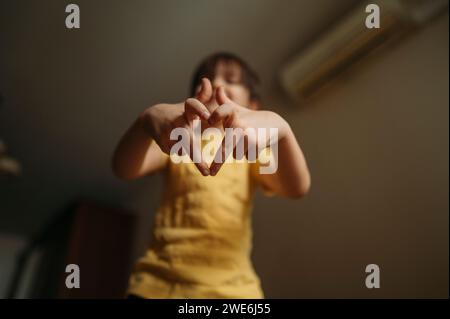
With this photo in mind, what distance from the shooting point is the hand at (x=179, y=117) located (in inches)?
11.5

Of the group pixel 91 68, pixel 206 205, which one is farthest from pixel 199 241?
pixel 91 68

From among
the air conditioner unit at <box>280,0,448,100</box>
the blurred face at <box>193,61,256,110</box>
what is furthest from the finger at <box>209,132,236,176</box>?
the air conditioner unit at <box>280,0,448,100</box>

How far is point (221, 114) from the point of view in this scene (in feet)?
0.95

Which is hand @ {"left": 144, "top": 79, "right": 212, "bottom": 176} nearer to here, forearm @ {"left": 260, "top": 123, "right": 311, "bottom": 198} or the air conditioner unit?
forearm @ {"left": 260, "top": 123, "right": 311, "bottom": 198}

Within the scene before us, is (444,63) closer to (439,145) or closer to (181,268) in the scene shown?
(439,145)

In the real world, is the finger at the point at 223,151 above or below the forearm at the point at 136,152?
below

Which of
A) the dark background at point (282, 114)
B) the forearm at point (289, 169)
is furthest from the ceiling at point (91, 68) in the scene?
the forearm at point (289, 169)

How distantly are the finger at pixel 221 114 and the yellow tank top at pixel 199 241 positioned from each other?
17 centimetres

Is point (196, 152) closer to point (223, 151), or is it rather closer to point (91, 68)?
point (223, 151)

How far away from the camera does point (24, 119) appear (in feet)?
2.06

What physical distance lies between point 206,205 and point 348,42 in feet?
2.03

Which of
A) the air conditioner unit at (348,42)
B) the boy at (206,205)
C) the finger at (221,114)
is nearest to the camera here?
the finger at (221,114)

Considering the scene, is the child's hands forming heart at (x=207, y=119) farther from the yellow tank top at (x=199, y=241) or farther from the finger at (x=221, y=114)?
the yellow tank top at (x=199, y=241)
